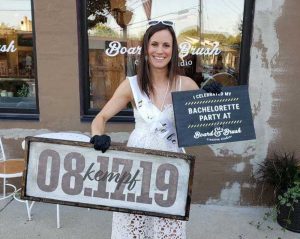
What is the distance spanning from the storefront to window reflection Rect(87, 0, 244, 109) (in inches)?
0.4

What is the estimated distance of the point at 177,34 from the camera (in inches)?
146

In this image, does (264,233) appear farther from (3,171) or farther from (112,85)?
(3,171)

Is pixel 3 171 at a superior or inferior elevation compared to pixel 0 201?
superior

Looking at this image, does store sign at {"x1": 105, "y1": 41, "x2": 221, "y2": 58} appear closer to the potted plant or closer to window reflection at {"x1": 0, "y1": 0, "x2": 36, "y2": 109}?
window reflection at {"x1": 0, "y1": 0, "x2": 36, "y2": 109}

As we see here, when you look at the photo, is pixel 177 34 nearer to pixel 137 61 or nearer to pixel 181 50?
pixel 181 50

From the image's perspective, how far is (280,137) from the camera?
12.0 feet

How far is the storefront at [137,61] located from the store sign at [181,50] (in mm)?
10

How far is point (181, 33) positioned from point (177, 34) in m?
0.04

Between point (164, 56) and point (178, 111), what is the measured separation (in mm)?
310

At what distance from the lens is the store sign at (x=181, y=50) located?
Result: 146 inches

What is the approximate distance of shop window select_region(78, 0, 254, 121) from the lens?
3.64 metres

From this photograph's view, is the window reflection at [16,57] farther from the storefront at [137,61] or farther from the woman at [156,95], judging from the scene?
the woman at [156,95]

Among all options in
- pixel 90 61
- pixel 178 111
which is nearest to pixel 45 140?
pixel 178 111

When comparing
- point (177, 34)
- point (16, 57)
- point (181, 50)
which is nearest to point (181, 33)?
point (177, 34)
